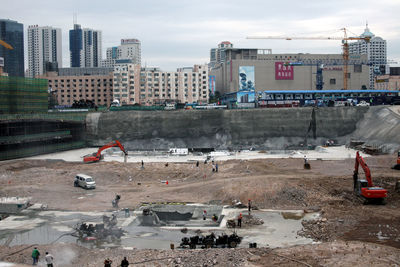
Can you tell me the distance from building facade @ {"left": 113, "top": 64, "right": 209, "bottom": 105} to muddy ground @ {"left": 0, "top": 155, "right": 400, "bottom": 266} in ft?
281

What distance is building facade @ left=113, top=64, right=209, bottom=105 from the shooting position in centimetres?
14675

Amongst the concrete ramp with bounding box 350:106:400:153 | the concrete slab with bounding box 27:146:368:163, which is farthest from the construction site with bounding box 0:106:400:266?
the concrete ramp with bounding box 350:106:400:153

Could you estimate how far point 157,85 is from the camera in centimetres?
14975

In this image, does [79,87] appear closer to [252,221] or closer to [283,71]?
[283,71]

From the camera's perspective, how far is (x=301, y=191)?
1558 inches

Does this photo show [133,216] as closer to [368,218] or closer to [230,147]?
[368,218]

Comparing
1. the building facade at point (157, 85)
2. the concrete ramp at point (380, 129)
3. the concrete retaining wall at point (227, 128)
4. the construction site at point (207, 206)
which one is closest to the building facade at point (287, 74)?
the building facade at point (157, 85)

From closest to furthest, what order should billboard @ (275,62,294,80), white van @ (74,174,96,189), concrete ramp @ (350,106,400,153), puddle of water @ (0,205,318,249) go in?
puddle of water @ (0,205,318,249) < white van @ (74,174,96,189) < concrete ramp @ (350,106,400,153) < billboard @ (275,62,294,80)

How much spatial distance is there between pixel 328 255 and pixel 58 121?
6108 centimetres

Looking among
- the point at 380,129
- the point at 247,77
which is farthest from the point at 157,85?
the point at 380,129

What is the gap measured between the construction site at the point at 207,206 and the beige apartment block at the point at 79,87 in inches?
3395

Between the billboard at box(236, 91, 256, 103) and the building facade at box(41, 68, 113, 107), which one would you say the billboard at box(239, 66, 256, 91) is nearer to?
the billboard at box(236, 91, 256, 103)

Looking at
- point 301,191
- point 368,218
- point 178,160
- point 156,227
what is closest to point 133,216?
point 156,227

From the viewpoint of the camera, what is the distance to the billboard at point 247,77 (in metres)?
144
